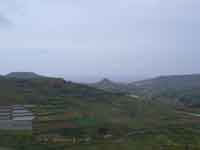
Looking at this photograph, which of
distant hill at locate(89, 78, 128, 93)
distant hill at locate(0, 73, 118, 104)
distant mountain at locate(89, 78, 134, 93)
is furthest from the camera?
distant hill at locate(89, 78, 128, 93)

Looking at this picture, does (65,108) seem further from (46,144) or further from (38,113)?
(46,144)

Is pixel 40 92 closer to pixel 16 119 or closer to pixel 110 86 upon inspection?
pixel 16 119

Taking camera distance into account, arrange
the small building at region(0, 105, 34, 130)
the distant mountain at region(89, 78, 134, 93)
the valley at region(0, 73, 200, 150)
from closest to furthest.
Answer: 1. the valley at region(0, 73, 200, 150)
2. the small building at region(0, 105, 34, 130)
3. the distant mountain at region(89, 78, 134, 93)

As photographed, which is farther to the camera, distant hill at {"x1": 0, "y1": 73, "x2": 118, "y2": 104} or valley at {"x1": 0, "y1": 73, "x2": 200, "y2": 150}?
distant hill at {"x1": 0, "y1": 73, "x2": 118, "y2": 104}

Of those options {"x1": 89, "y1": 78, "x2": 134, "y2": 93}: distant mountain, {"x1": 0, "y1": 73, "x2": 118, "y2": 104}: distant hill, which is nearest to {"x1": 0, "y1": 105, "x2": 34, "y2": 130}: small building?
{"x1": 0, "y1": 73, "x2": 118, "y2": 104}: distant hill

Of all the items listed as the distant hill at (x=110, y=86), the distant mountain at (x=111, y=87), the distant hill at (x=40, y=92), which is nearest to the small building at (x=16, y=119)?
the distant hill at (x=40, y=92)

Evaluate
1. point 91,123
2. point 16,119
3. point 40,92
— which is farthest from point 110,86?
point 16,119

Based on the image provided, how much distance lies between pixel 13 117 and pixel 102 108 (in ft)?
58.1

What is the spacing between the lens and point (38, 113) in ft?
149

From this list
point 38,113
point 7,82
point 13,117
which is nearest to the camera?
point 13,117

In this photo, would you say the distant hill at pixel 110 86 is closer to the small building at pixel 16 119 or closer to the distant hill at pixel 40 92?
the distant hill at pixel 40 92

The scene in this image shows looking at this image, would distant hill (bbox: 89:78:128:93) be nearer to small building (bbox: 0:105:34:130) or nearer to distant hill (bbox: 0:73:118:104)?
distant hill (bbox: 0:73:118:104)

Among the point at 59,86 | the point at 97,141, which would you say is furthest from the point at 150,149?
the point at 59,86

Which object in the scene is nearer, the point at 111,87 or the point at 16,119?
Result: the point at 16,119
